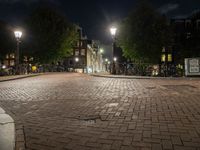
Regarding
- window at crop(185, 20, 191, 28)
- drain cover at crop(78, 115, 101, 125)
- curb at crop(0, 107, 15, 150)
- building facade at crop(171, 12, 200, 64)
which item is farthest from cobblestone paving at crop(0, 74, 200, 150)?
window at crop(185, 20, 191, 28)

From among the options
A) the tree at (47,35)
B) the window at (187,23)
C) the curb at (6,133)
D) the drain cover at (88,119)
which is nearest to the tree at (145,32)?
the tree at (47,35)

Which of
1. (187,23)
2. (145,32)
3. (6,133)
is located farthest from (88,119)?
(187,23)

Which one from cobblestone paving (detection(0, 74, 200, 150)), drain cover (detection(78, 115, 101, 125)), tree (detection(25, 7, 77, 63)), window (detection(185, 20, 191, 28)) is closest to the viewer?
cobblestone paving (detection(0, 74, 200, 150))

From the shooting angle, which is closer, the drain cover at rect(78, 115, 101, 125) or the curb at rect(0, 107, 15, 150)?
the curb at rect(0, 107, 15, 150)

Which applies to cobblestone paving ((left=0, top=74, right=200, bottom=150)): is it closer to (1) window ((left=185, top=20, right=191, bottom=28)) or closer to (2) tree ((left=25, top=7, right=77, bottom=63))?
(2) tree ((left=25, top=7, right=77, bottom=63))

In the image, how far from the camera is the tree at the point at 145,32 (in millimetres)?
26078

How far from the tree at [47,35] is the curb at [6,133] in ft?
107

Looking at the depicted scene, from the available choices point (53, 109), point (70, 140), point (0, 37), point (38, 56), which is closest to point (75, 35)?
point (38, 56)

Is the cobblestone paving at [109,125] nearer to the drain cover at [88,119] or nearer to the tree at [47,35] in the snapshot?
the drain cover at [88,119]

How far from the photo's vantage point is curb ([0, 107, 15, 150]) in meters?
3.82

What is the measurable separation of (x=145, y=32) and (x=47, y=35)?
58.0ft

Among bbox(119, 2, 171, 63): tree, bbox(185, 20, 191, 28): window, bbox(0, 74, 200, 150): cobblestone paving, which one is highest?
bbox(185, 20, 191, 28): window

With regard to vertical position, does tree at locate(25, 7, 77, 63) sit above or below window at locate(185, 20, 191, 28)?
below

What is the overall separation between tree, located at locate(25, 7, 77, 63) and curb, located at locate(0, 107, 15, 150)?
1287 inches
